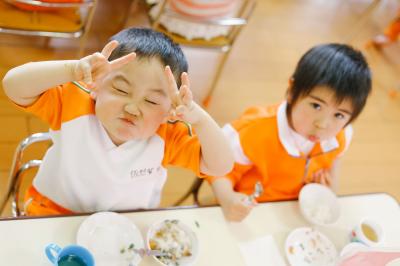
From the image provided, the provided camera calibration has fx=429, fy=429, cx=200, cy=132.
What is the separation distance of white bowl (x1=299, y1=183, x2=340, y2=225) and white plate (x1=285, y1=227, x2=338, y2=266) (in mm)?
59

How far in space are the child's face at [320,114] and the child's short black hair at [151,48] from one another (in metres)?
0.56

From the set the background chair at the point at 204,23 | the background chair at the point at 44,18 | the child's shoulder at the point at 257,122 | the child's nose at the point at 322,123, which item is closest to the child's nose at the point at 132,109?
the child's shoulder at the point at 257,122

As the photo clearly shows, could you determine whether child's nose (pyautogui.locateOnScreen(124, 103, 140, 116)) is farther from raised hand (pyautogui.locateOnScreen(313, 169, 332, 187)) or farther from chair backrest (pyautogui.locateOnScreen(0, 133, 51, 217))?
raised hand (pyautogui.locateOnScreen(313, 169, 332, 187))

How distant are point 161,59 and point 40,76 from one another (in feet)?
1.00

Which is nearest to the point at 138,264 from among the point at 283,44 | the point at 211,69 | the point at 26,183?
the point at 26,183

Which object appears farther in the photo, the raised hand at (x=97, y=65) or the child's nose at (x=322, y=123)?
the child's nose at (x=322, y=123)

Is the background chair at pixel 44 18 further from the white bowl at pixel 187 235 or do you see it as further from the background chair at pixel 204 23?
the white bowl at pixel 187 235

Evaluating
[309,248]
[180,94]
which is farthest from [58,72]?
[309,248]

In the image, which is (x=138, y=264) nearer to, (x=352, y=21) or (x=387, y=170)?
(x=387, y=170)

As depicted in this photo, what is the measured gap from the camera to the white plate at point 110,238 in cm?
111

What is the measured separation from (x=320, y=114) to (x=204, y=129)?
56 cm

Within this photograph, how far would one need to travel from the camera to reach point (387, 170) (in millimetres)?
3127

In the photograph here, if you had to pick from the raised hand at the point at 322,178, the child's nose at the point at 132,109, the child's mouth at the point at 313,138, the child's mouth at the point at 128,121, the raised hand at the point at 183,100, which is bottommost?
the raised hand at the point at 322,178

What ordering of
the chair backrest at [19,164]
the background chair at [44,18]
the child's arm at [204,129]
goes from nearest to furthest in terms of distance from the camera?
the child's arm at [204,129], the chair backrest at [19,164], the background chair at [44,18]
